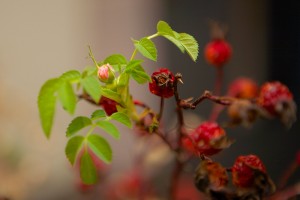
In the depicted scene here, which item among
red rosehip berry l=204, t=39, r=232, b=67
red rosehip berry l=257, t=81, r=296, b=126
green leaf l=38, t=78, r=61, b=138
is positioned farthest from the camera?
red rosehip berry l=204, t=39, r=232, b=67

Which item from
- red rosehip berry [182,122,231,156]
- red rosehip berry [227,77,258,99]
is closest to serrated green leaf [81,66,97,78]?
red rosehip berry [182,122,231,156]

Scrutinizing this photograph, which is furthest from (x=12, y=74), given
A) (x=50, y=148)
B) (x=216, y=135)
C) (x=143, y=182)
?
(x=216, y=135)

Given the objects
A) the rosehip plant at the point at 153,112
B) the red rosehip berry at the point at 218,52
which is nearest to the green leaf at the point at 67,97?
the rosehip plant at the point at 153,112

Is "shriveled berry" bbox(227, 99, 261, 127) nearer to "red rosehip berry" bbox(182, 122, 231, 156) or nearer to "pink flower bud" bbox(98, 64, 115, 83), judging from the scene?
"red rosehip berry" bbox(182, 122, 231, 156)

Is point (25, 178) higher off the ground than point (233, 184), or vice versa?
point (233, 184)

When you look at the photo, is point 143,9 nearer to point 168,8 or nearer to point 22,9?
point 168,8

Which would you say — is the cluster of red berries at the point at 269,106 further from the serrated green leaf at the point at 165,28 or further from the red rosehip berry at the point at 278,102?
the serrated green leaf at the point at 165,28
